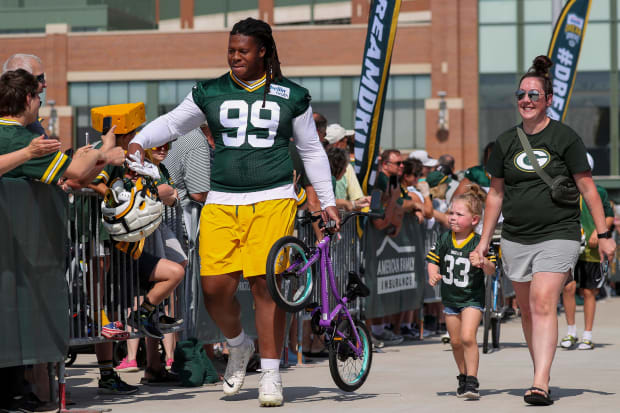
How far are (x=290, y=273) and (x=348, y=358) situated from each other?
1.10 meters

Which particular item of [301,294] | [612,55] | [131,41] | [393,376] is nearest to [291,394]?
[301,294]

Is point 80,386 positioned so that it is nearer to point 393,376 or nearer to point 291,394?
point 291,394

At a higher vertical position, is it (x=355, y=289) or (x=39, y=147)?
(x=39, y=147)

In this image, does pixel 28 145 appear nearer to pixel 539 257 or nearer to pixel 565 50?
pixel 539 257

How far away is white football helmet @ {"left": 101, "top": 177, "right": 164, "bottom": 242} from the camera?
7656 millimetres

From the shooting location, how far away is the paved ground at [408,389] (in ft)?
24.7

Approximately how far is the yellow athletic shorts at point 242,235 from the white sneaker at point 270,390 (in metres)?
0.68

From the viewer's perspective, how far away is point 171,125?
7.57 meters

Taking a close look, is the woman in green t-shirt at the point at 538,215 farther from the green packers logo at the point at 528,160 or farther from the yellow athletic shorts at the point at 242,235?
the yellow athletic shorts at the point at 242,235

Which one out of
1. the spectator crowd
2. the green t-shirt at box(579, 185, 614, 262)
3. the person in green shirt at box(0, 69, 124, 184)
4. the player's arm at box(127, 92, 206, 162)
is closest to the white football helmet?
the spectator crowd

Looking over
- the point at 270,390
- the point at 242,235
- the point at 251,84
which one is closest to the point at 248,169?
the point at 242,235

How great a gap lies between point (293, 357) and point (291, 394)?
8.41 feet

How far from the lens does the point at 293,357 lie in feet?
35.3

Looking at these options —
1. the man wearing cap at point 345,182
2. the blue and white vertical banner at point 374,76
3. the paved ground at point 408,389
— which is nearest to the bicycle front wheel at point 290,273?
the paved ground at point 408,389
